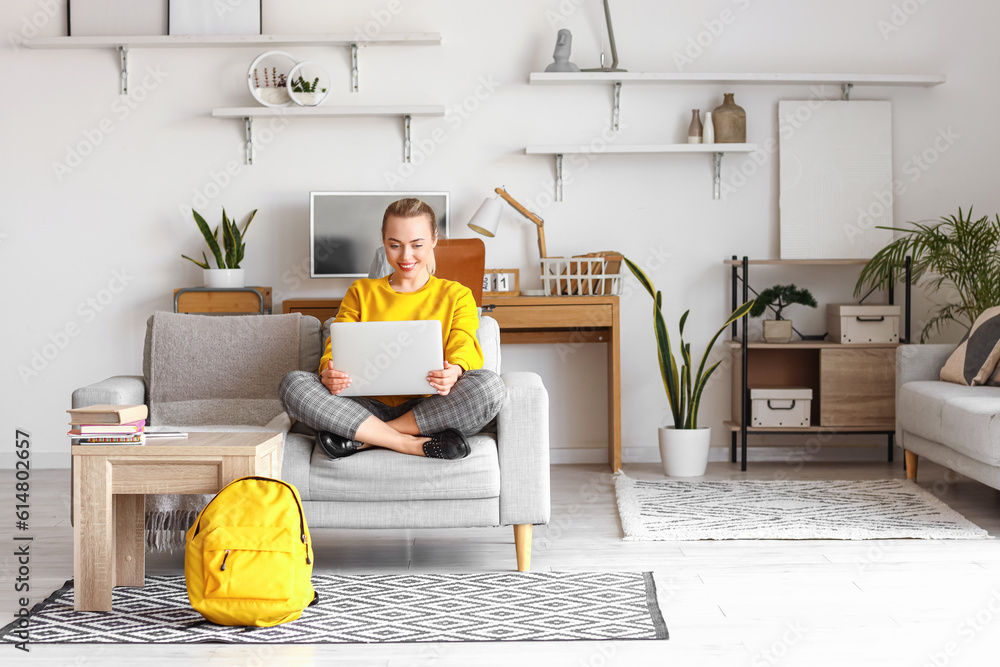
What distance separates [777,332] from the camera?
404 centimetres

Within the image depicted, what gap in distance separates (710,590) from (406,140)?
104 inches

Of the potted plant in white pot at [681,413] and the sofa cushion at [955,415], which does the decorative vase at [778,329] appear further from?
the sofa cushion at [955,415]

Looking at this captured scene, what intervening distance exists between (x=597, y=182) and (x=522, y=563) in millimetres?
2279

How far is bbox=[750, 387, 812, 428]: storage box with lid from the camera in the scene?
4.01m

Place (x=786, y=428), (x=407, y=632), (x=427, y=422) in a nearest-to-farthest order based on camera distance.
Result: (x=407, y=632) → (x=427, y=422) → (x=786, y=428)

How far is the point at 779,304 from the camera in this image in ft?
13.4

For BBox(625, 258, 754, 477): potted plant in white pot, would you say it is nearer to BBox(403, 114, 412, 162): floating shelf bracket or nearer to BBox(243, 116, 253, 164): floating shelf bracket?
BBox(403, 114, 412, 162): floating shelf bracket

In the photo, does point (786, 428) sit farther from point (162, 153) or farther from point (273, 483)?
point (162, 153)

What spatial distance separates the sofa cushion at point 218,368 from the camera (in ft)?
9.02

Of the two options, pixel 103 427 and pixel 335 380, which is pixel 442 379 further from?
pixel 103 427

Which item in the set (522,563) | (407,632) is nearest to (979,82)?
(522,563)

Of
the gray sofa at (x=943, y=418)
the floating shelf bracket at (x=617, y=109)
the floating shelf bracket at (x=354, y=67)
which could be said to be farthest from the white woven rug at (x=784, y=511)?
the floating shelf bracket at (x=354, y=67)

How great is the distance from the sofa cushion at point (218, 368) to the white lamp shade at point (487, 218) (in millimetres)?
1320

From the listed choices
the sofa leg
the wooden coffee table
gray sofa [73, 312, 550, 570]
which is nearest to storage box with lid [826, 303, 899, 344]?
gray sofa [73, 312, 550, 570]
